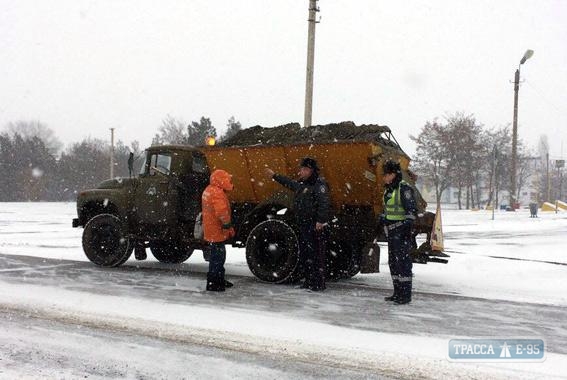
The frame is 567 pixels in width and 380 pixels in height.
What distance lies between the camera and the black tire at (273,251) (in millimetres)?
7543

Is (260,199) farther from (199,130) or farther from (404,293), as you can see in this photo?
(199,130)

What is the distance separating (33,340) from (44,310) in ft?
3.89

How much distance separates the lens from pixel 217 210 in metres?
7.04

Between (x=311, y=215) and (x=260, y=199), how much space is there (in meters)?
1.12

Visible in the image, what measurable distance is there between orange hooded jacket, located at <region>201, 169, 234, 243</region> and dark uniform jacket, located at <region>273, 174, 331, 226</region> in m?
0.75

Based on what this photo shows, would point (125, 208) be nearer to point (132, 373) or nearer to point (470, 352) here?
point (132, 373)

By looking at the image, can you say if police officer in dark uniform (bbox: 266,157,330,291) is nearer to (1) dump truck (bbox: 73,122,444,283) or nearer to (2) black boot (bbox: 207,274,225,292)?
(1) dump truck (bbox: 73,122,444,283)

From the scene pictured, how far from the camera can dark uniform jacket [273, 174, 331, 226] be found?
23.2ft

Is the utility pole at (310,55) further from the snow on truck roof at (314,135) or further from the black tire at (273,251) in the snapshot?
the black tire at (273,251)

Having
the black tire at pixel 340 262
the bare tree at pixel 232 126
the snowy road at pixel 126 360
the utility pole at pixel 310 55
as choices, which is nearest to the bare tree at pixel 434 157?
the bare tree at pixel 232 126

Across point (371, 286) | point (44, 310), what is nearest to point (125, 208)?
point (44, 310)

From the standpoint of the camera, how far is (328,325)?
5258mm

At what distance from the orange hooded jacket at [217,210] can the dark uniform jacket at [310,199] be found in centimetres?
75

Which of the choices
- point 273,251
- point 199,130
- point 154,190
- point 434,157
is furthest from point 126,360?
point 199,130
